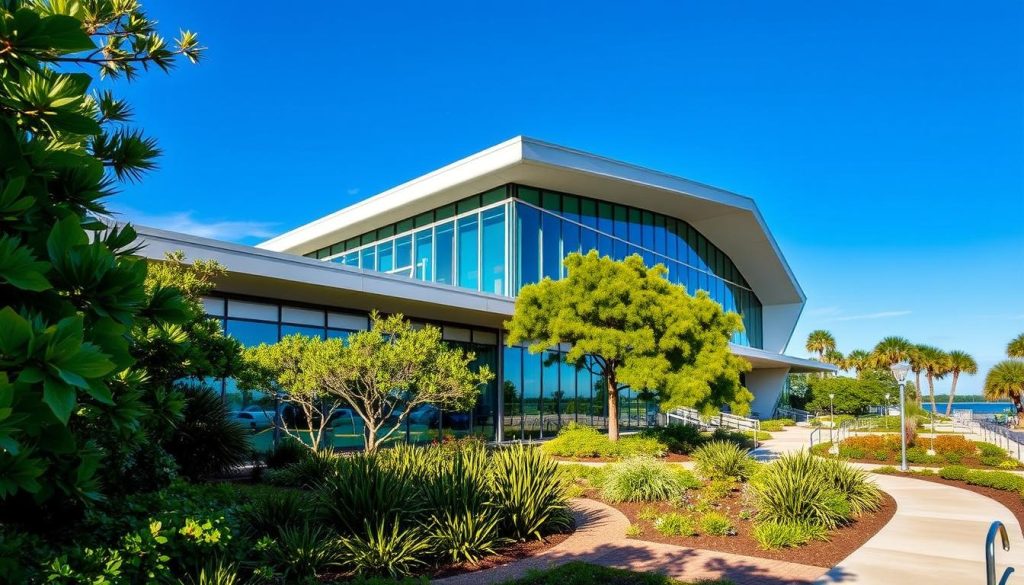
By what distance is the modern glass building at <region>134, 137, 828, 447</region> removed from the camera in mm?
18688

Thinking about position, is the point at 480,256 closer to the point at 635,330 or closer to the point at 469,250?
the point at 469,250

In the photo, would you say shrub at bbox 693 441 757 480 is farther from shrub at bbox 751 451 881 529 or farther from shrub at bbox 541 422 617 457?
shrub at bbox 541 422 617 457

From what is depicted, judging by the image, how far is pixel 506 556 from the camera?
8742mm

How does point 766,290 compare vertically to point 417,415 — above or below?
above

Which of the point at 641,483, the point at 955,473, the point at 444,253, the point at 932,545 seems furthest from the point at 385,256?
the point at 932,545

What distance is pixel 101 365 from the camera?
2047 mm

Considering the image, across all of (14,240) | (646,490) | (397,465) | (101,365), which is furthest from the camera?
(646,490)

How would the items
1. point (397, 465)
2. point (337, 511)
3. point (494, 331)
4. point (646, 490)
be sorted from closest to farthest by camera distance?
point (337, 511) < point (397, 465) < point (646, 490) < point (494, 331)

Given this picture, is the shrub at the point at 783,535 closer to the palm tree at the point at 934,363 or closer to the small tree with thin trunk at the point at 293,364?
the small tree with thin trunk at the point at 293,364

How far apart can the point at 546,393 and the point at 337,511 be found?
2060cm

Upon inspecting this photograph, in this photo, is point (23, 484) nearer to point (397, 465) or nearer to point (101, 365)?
point (101, 365)

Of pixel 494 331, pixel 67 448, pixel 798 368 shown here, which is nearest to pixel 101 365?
pixel 67 448

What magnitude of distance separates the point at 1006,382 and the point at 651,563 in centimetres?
5860

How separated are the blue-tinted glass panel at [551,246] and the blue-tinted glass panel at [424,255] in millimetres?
4750
